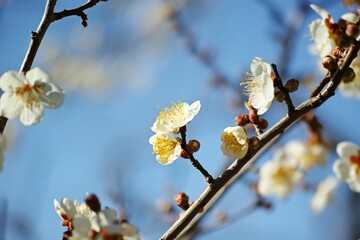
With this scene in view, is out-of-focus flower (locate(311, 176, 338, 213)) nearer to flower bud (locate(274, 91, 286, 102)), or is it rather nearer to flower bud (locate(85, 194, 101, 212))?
flower bud (locate(274, 91, 286, 102))

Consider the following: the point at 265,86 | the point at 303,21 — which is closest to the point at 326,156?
the point at 303,21

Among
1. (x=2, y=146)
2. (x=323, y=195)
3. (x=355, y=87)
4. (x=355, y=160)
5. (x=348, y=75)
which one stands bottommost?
(x=323, y=195)

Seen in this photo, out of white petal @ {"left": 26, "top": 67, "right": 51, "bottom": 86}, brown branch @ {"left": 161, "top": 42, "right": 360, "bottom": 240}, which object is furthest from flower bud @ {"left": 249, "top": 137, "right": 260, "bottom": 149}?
white petal @ {"left": 26, "top": 67, "right": 51, "bottom": 86}

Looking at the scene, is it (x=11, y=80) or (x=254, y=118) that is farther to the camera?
(x=254, y=118)

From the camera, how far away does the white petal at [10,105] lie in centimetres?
140

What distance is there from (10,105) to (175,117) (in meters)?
0.51

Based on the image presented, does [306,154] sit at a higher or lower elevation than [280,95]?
lower

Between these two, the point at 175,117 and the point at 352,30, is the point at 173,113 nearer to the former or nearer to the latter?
the point at 175,117

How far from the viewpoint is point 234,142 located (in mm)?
1510

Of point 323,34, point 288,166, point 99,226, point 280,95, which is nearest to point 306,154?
point 288,166

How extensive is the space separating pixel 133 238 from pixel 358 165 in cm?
120

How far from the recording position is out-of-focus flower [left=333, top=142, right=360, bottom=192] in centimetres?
207

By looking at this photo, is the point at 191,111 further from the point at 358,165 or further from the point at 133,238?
the point at 358,165

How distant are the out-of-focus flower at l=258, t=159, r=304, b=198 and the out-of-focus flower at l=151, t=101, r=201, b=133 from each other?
1.90 meters
